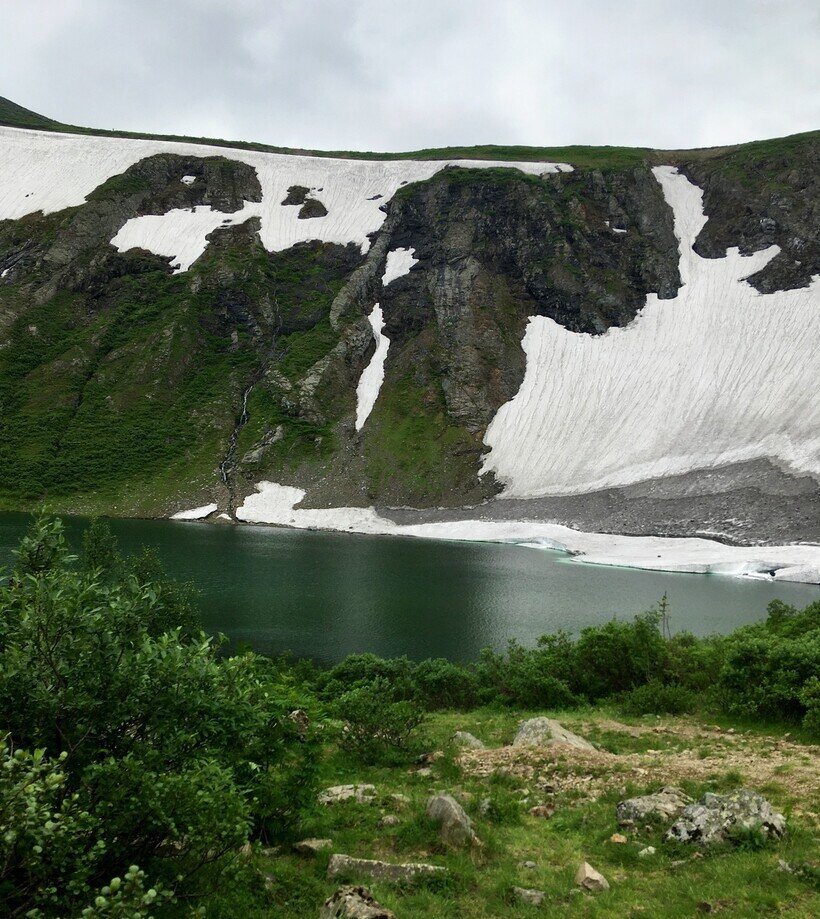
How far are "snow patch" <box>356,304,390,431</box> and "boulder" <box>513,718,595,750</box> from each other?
8152 cm

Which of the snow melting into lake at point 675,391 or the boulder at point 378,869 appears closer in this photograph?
the boulder at point 378,869

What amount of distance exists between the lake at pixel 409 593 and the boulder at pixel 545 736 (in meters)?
14.7

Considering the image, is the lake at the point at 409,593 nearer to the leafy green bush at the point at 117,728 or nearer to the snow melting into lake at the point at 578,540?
the snow melting into lake at the point at 578,540

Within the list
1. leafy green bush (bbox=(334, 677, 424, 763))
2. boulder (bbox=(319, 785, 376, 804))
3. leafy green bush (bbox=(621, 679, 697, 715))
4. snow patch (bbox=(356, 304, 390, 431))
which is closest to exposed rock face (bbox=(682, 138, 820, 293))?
snow patch (bbox=(356, 304, 390, 431))

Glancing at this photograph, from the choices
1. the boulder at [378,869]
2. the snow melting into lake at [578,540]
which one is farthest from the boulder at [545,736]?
the snow melting into lake at [578,540]

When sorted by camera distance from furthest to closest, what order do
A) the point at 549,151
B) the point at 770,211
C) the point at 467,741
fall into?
the point at 549,151 → the point at 770,211 → the point at 467,741

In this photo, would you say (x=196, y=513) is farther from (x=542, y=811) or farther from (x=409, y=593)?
(x=542, y=811)

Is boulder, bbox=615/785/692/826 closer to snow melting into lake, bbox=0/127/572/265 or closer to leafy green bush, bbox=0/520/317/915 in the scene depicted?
leafy green bush, bbox=0/520/317/915

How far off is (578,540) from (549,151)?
123134mm

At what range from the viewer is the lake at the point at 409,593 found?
3244cm

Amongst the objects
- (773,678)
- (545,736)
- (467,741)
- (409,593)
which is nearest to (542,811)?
(545,736)

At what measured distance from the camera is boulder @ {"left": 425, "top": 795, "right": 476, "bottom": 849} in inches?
350

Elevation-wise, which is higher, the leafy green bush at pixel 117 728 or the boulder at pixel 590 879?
the leafy green bush at pixel 117 728

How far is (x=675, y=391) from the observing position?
296ft
